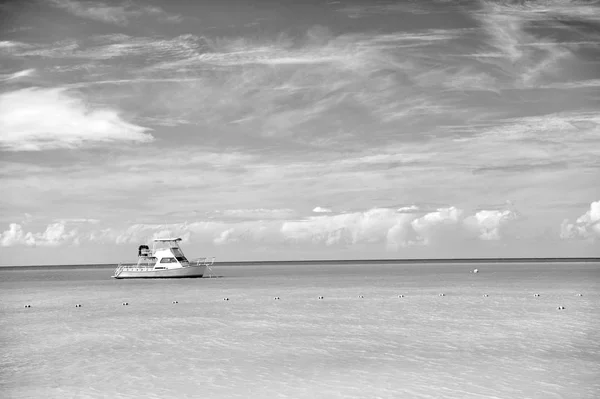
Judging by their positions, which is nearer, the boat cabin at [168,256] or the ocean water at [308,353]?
the ocean water at [308,353]

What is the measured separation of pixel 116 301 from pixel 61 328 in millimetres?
24429

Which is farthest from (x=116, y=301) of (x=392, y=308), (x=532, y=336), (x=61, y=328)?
(x=532, y=336)

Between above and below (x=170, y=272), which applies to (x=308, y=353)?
below

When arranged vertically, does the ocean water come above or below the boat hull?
below

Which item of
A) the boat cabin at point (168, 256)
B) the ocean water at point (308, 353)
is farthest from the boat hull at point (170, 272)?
the ocean water at point (308, 353)

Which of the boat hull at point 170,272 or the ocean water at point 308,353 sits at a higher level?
the boat hull at point 170,272

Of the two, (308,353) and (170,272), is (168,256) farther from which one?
(308,353)

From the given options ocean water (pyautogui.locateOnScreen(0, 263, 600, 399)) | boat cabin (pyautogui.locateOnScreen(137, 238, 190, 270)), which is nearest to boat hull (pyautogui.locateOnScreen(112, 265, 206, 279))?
boat cabin (pyautogui.locateOnScreen(137, 238, 190, 270))

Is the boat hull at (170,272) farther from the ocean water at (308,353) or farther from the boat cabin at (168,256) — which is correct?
the ocean water at (308,353)

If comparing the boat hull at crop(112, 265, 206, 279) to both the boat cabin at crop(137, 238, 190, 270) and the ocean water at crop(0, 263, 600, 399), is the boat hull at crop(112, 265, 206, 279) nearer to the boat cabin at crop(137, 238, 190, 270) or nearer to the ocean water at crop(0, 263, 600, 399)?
the boat cabin at crop(137, 238, 190, 270)

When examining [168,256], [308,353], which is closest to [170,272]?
[168,256]

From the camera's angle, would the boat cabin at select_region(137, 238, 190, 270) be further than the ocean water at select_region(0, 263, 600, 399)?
Yes

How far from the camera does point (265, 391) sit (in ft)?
68.9

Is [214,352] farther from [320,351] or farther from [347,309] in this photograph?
[347,309]
